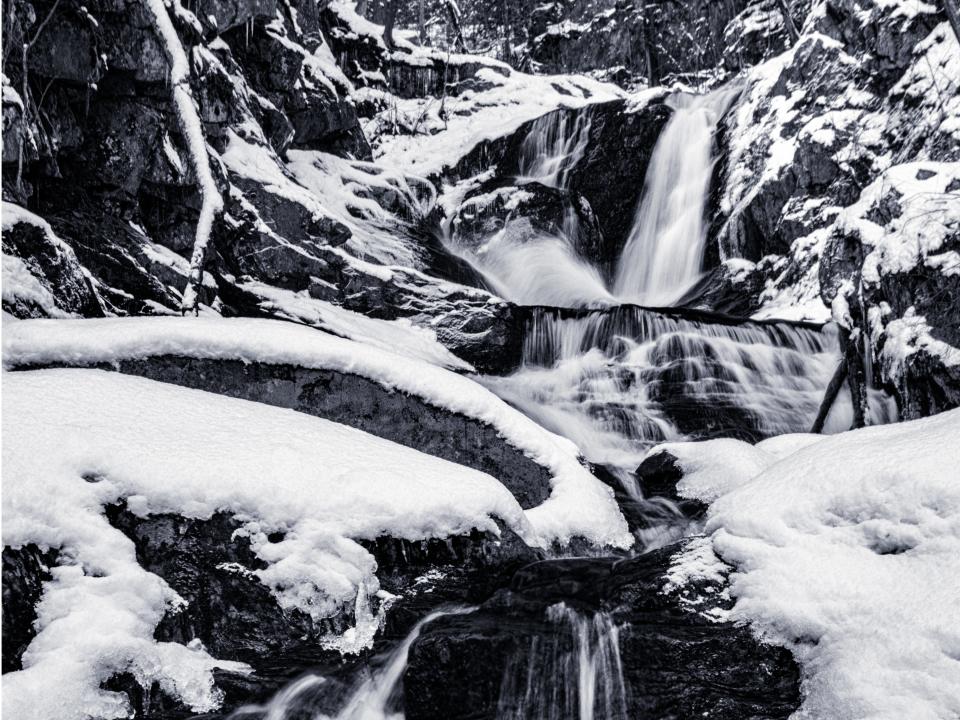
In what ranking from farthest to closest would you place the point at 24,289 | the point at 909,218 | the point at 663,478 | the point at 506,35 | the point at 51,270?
the point at 506,35, the point at 909,218, the point at 663,478, the point at 51,270, the point at 24,289

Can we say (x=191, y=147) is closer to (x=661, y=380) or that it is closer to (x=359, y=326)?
(x=359, y=326)

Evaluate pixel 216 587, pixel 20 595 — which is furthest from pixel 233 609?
pixel 20 595

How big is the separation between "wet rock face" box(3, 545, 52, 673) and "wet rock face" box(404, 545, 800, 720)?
6.79 feet

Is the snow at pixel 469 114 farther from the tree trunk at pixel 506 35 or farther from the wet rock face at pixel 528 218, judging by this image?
the tree trunk at pixel 506 35

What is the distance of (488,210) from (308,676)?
1752cm

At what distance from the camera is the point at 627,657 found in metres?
3.86

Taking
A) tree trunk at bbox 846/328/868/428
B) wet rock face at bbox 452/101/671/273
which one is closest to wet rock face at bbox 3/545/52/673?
tree trunk at bbox 846/328/868/428

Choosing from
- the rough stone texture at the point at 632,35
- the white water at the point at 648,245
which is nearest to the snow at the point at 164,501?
the white water at the point at 648,245

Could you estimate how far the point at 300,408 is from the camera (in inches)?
274

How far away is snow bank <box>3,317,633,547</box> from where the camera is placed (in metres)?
6.25

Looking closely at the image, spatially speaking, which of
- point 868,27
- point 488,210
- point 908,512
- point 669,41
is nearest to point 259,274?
point 488,210

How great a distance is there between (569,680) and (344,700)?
1.36 meters

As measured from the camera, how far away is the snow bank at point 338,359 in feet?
20.5

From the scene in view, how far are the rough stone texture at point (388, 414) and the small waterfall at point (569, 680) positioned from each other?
282 centimetres
